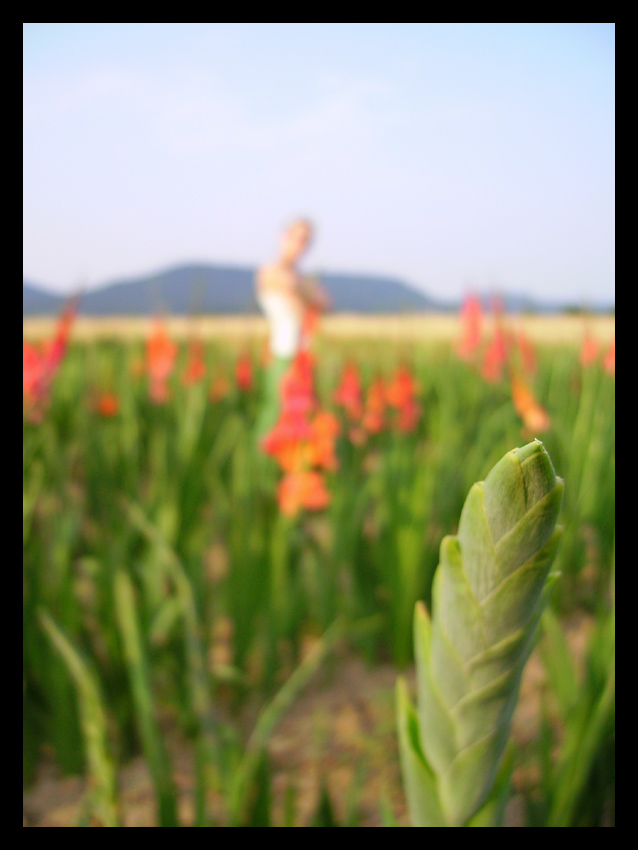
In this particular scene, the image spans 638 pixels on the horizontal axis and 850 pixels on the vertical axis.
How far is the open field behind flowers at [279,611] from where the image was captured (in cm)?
66

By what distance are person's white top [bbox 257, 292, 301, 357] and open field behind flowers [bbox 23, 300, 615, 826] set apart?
500mm

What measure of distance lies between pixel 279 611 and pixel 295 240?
160cm

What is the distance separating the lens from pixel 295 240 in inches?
92.7

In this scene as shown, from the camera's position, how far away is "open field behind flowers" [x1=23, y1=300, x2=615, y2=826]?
2.16ft

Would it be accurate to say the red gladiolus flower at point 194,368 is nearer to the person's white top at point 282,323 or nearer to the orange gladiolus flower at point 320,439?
the person's white top at point 282,323

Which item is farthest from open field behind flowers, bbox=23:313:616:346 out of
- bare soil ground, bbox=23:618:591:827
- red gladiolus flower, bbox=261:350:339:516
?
bare soil ground, bbox=23:618:591:827

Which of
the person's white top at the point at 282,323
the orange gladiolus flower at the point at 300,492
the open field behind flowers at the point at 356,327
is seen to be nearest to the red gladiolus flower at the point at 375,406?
the open field behind flowers at the point at 356,327

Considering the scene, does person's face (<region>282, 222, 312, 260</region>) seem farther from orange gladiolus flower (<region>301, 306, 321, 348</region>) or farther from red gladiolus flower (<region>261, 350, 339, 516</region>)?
red gladiolus flower (<region>261, 350, 339, 516</region>)

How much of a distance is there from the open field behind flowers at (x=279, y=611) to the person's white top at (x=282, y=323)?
19.7 inches

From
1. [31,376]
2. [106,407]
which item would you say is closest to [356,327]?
[106,407]

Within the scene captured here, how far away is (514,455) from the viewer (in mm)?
141
